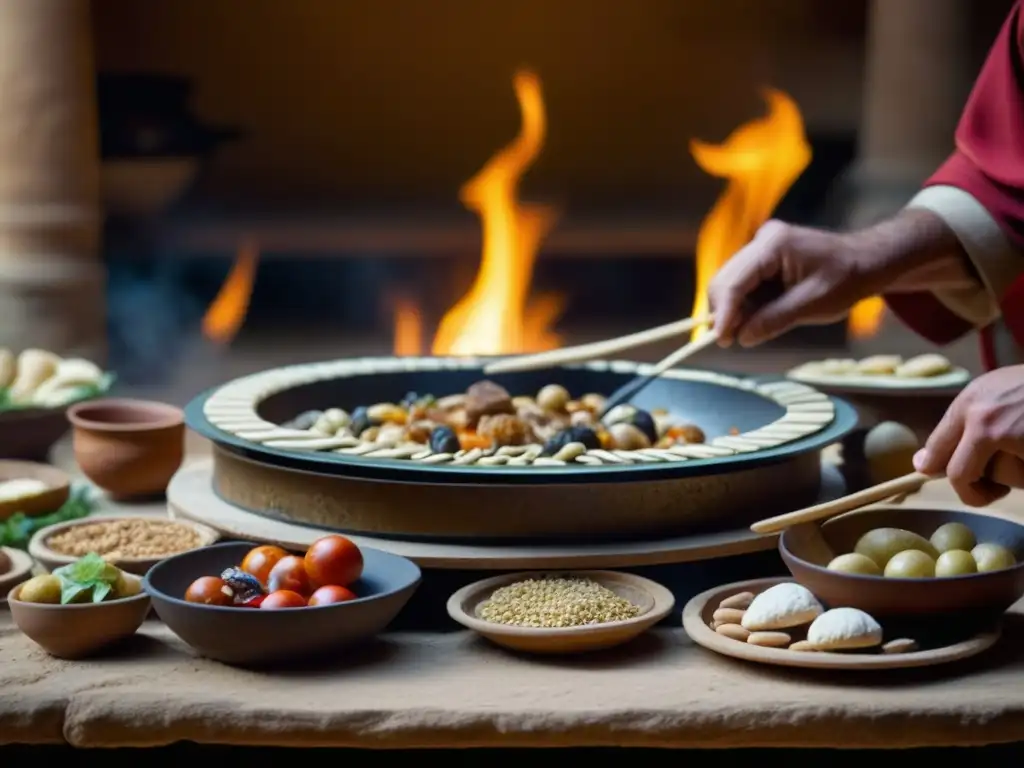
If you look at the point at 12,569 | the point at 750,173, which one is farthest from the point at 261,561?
the point at 750,173

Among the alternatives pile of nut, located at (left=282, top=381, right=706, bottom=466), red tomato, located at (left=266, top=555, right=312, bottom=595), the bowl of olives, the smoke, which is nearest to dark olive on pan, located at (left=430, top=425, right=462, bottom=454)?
pile of nut, located at (left=282, top=381, right=706, bottom=466)

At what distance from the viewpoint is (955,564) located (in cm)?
188

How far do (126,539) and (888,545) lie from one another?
3.68ft

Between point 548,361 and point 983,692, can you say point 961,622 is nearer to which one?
point 983,692

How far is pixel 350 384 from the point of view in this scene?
2.90 m

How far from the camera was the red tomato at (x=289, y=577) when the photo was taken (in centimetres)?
→ 187

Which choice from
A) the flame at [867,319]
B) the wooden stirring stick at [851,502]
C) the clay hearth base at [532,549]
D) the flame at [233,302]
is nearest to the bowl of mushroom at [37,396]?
the clay hearth base at [532,549]

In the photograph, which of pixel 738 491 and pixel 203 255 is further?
pixel 203 255

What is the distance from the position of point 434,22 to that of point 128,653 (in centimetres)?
393

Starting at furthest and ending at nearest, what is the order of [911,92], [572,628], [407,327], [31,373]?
1. [407,327]
2. [911,92]
3. [31,373]
4. [572,628]

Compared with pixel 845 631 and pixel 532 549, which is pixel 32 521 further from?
pixel 845 631

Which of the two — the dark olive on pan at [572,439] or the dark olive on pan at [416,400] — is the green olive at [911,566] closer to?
the dark olive on pan at [572,439]

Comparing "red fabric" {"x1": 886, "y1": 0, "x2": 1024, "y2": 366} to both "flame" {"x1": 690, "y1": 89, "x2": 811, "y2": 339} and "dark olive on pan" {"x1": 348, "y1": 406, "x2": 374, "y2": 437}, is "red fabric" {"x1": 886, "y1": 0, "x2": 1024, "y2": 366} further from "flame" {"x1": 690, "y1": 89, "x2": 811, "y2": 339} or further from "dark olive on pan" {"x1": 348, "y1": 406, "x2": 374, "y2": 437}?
"flame" {"x1": 690, "y1": 89, "x2": 811, "y2": 339}

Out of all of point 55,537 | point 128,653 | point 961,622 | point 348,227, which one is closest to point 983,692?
point 961,622
